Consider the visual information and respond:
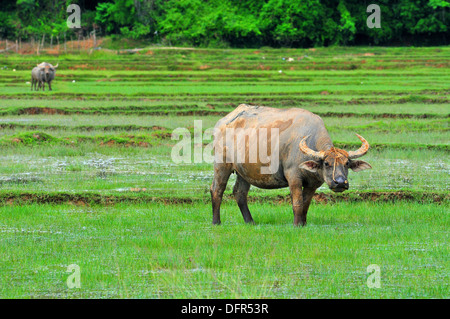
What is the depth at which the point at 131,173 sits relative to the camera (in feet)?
33.6

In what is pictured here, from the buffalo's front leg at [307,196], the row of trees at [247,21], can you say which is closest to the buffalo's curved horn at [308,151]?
the buffalo's front leg at [307,196]

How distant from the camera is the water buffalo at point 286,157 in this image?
656 centimetres

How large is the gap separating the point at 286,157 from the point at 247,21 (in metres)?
34.1

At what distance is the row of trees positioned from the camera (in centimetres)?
4019

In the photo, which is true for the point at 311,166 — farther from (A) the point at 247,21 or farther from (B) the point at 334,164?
(A) the point at 247,21

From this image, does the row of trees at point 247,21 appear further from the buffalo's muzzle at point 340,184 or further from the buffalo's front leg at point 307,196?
the buffalo's muzzle at point 340,184

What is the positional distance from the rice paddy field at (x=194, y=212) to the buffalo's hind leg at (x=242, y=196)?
0.14m

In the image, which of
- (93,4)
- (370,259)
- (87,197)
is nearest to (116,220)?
(87,197)

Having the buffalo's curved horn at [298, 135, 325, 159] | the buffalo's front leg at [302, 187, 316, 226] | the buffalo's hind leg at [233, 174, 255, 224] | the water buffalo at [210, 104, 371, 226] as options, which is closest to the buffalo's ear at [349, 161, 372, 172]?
the water buffalo at [210, 104, 371, 226]

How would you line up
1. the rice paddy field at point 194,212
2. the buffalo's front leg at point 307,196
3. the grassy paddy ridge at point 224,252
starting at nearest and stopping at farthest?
the grassy paddy ridge at point 224,252
the rice paddy field at point 194,212
the buffalo's front leg at point 307,196

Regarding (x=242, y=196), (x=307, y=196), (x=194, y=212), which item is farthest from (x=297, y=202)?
(x=194, y=212)
